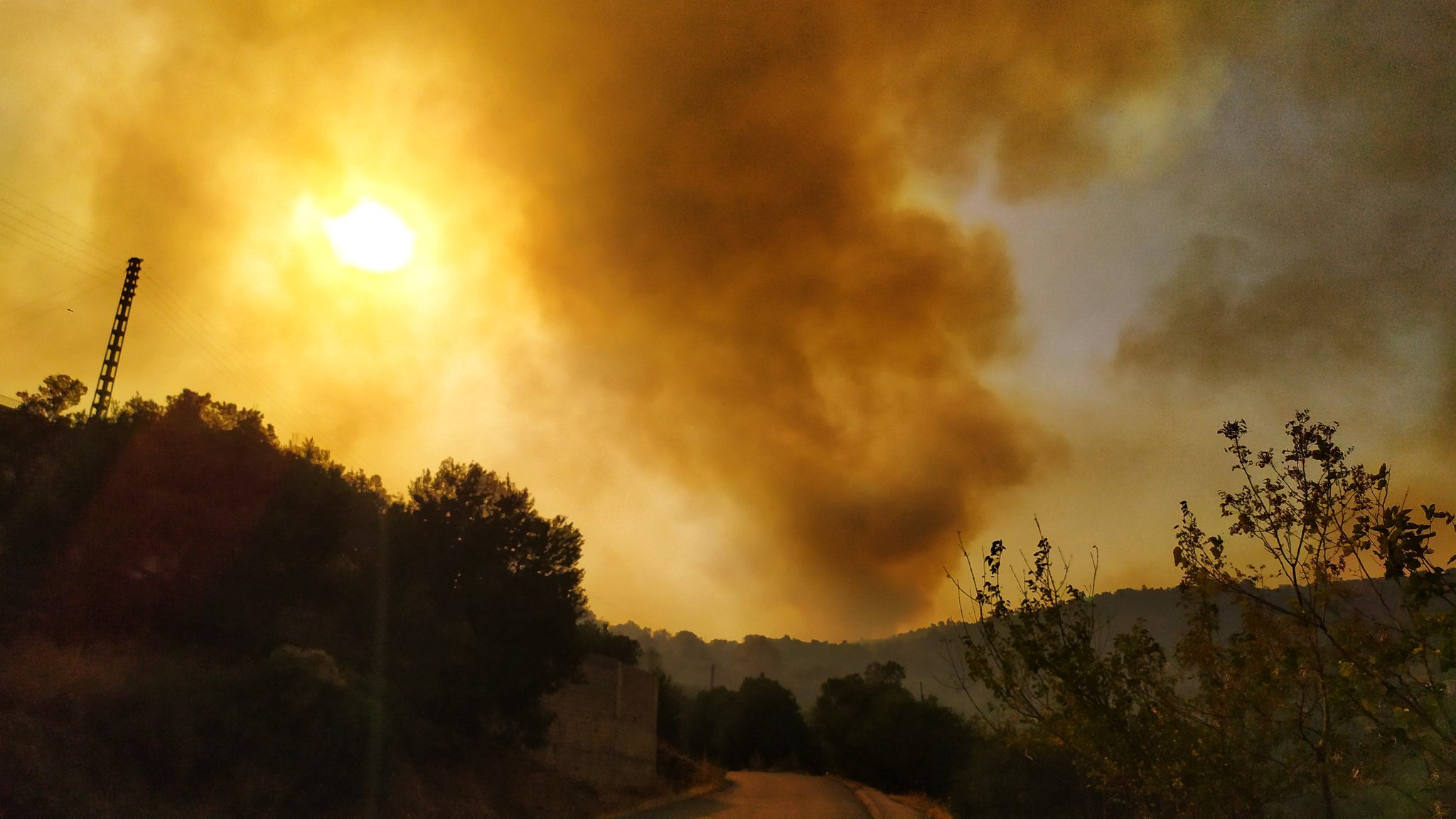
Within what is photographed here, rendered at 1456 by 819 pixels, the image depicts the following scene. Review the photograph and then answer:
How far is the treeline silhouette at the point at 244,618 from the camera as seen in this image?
1491cm

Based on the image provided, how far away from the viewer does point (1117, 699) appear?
8.38 metres

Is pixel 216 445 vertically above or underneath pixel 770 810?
above

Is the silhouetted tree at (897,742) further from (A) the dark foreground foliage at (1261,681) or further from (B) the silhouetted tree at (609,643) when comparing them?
(A) the dark foreground foliage at (1261,681)

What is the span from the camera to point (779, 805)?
88.3 ft

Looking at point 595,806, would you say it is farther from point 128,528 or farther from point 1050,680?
point 1050,680

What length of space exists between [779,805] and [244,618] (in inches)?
689

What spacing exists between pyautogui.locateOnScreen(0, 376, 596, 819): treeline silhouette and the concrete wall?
8.23 feet

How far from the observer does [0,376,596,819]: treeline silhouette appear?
1491cm

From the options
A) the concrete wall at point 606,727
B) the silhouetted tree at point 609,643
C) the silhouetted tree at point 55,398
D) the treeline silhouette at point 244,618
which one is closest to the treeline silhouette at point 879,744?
the concrete wall at point 606,727

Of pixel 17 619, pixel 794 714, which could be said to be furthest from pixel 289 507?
pixel 794 714

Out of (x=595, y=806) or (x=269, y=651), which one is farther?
(x=595, y=806)

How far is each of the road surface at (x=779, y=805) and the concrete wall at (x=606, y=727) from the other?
4408 mm

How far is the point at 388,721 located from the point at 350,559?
25.6 feet

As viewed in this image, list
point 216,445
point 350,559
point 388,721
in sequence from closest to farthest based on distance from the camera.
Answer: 1. point 388,721
2. point 216,445
3. point 350,559
